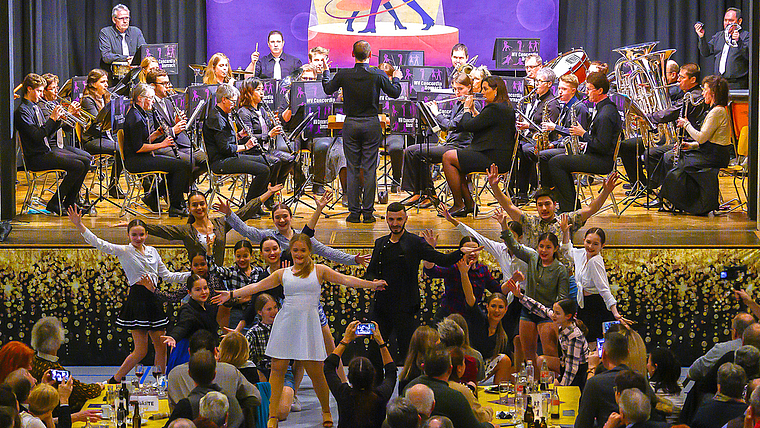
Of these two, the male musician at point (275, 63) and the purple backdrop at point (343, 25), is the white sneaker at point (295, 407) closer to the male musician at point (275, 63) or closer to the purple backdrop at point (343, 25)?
the male musician at point (275, 63)

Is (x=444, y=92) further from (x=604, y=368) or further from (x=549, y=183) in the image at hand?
(x=604, y=368)

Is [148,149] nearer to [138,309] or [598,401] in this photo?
[138,309]

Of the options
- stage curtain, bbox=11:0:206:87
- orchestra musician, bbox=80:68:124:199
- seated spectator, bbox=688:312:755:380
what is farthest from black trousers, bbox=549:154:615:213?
stage curtain, bbox=11:0:206:87

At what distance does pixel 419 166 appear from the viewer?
9.05 metres

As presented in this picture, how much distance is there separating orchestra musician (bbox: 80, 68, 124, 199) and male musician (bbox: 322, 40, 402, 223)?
282 cm

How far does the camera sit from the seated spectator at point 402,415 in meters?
3.79

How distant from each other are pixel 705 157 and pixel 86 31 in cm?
1002

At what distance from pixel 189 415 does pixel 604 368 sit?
2.04 metres

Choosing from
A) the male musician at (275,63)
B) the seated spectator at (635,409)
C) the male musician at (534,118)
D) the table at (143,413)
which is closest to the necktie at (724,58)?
the male musician at (534,118)

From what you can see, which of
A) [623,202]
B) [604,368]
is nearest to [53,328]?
[604,368]

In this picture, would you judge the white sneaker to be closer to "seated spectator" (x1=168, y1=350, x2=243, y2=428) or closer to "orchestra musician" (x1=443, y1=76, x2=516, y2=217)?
"seated spectator" (x1=168, y1=350, x2=243, y2=428)

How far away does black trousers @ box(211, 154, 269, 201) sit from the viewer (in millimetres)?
8344

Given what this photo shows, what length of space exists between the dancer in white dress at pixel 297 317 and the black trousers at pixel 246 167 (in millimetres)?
2697

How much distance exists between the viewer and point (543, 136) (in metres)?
9.26
